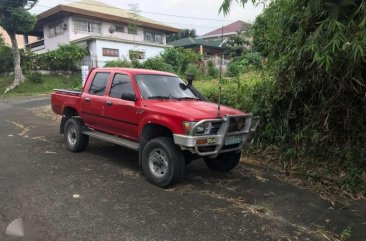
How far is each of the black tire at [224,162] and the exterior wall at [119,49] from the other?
2235 centimetres

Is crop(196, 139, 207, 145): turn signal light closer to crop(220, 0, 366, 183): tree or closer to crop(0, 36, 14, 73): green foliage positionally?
crop(220, 0, 366, 183): tree

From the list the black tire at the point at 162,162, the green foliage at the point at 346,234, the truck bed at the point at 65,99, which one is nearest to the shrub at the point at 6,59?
the truck bed at the point at 65,99

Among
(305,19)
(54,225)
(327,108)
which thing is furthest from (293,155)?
(54,225)

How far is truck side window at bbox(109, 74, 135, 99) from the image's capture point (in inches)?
257

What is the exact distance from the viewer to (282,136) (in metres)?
7.31

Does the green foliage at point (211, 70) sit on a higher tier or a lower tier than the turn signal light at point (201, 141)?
higher

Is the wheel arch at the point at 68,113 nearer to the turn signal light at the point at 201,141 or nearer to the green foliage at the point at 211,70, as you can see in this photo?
the turn signal light at the point at 201,141

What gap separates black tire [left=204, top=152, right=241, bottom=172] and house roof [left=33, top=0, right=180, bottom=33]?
86.7ft

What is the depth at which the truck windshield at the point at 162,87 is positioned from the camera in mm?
6352

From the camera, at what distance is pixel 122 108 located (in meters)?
6.40

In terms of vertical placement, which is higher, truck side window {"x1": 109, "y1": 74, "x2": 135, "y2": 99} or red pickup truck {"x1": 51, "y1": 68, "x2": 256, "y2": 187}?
truck side window {"x1": 109, "y1": 74, "x2": 135, "y2": 99}

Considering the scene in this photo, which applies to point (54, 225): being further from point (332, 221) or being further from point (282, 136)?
point (282, 136)

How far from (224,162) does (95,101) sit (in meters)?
2.66

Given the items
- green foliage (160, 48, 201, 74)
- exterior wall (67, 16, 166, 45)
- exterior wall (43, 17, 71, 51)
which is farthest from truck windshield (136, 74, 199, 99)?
exterior wall (43, 17, 71, 51)
